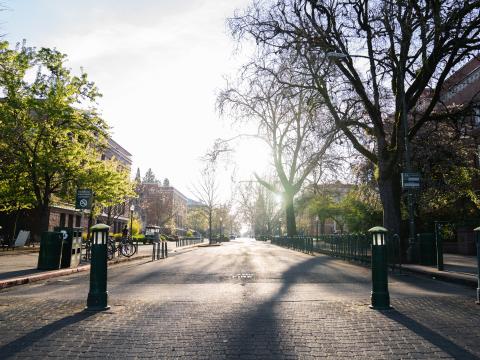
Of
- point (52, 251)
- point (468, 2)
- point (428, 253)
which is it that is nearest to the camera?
point (52, 251)

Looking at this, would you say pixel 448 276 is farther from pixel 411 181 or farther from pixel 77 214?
pixel 77 214

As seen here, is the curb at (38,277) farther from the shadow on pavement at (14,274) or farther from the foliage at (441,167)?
the foliage at (441,167)

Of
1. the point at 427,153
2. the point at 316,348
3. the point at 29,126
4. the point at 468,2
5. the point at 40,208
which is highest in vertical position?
the point at 468,2

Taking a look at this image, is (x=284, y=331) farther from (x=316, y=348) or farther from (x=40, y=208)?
(x=40, y=208)

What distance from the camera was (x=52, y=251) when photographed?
539 inches

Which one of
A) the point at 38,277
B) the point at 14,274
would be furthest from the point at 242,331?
the point at 14,274

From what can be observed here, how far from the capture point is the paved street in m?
4.34

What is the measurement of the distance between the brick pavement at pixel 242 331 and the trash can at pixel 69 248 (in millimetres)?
7386

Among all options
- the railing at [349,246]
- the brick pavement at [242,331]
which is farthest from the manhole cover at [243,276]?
the brick pavement at [242,331]

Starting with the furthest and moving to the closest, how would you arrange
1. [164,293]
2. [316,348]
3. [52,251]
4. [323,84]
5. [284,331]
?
[323,84] → [52,251] → [164,293] → [284,331] → [316,348]

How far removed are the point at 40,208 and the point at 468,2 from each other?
2518 centimetres

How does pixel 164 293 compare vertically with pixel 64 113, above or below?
below

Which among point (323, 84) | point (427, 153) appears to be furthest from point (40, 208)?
point (427, 153)

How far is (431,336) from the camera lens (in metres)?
4.89
